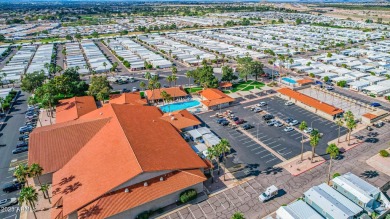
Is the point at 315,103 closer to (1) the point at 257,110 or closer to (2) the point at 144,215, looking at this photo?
(1) the point at 257,110

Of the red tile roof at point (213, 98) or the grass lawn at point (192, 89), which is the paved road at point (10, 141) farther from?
the grass lawn at point (192, 89)

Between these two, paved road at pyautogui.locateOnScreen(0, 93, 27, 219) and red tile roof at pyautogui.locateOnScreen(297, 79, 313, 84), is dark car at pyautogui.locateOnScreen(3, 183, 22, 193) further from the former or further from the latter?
red tile roof at pyautogui.locateOnScreen(297, 79, 313, 84)

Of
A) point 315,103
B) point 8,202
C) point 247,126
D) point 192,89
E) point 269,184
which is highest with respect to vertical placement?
point 192,89

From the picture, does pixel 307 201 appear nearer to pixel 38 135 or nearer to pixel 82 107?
pixel 38 135

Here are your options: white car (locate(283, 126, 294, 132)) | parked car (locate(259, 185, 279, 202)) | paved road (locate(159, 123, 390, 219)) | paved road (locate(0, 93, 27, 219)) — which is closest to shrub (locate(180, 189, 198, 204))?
paved road (locate(159, 123, 390, 219))

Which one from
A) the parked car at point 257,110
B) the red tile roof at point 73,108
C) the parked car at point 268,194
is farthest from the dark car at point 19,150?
the parked car at point 257,110

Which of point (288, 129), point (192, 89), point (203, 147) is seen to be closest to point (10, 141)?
point (203, 147)
